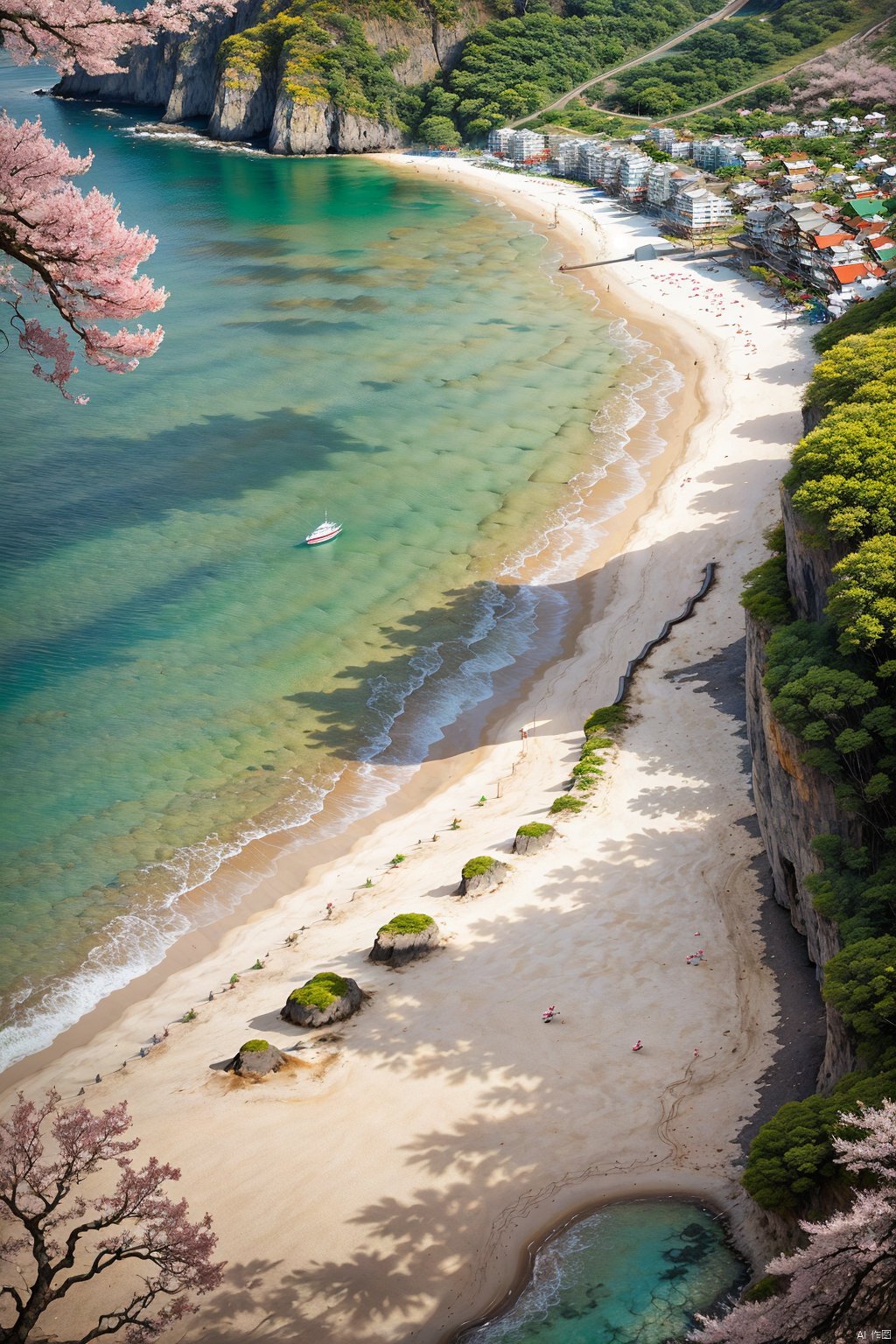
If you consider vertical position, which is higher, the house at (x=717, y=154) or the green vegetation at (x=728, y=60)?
the green vegetation at (x=728, y=60)

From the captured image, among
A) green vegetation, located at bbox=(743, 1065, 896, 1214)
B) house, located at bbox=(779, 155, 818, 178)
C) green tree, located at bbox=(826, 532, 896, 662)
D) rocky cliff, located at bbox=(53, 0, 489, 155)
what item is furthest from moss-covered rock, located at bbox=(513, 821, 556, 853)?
rocky cliff, located at bbox=(53, 0, 489, 155)

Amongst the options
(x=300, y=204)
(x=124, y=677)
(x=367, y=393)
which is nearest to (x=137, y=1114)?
(x=124, y=677)

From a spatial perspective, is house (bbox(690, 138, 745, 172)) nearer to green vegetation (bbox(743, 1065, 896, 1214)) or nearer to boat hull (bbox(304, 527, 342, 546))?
boat hull (bbox(304, 527, 342, 546))

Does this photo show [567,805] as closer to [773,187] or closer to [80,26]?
[80,26]

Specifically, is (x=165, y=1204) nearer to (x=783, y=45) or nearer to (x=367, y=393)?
(x=367, y=393)

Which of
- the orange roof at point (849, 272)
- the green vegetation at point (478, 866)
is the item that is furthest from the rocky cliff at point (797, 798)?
the orange roof at point (849, 272)

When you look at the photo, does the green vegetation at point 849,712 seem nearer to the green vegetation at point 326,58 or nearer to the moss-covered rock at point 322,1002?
the moss-covered rock at point 322,1002
